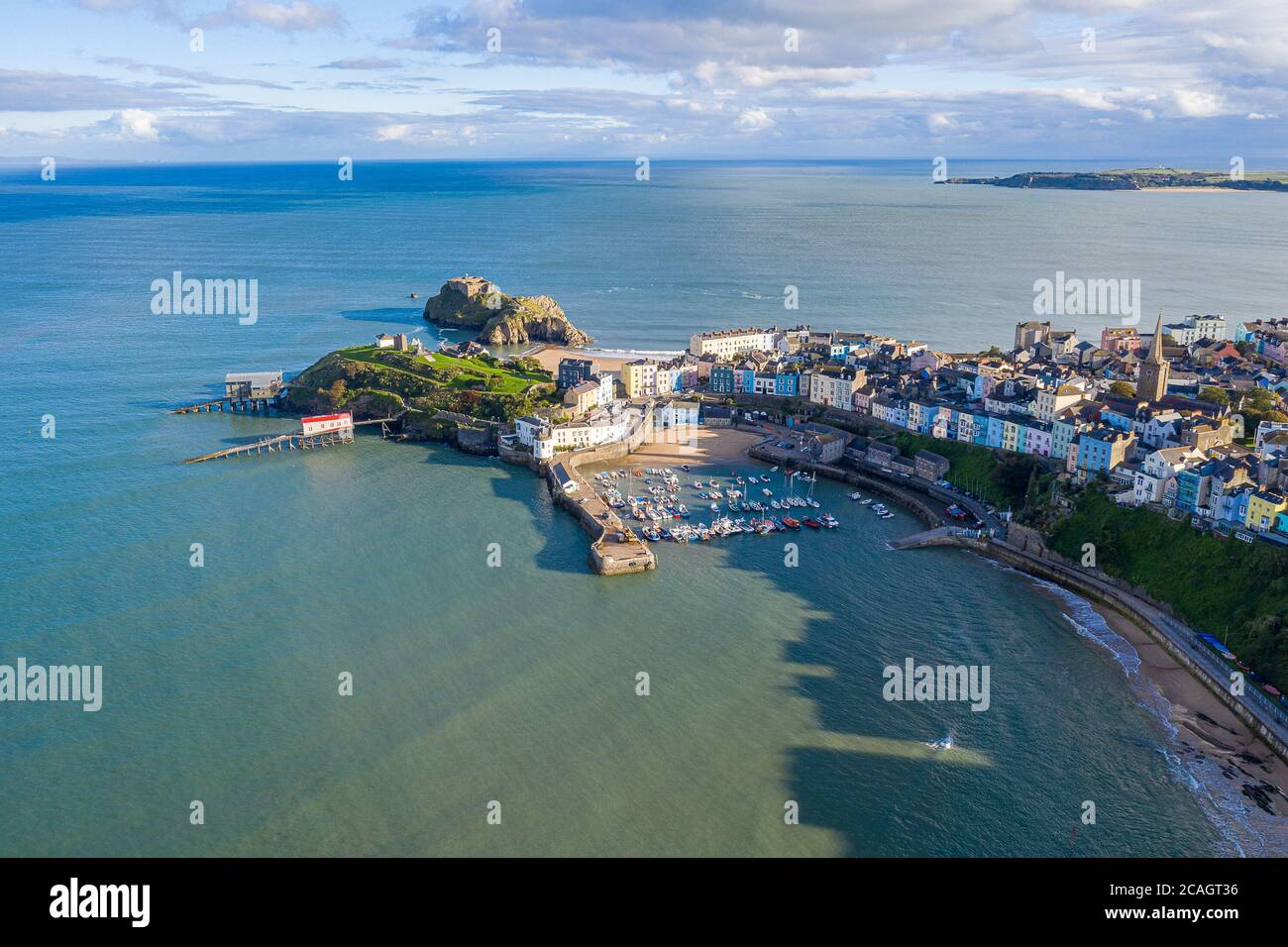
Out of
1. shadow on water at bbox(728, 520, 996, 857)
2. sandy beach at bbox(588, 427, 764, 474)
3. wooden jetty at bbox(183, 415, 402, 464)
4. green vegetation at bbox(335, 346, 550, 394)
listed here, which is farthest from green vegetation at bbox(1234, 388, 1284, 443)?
wooden jetty at bbox(183, 415, 402, 464)

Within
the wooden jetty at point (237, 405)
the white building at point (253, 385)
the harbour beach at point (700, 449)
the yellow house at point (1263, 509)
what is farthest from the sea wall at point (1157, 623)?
the white building at point (253, 385)

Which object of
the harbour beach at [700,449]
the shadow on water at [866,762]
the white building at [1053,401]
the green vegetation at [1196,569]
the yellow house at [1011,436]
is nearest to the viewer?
the shadow on water at [866,762]

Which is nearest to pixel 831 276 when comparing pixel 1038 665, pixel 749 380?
pixel 749 380

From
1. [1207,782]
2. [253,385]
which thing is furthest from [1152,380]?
→ [253,385]

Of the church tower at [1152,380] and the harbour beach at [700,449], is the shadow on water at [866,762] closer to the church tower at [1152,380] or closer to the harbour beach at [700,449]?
the harbour beach at [700,449]

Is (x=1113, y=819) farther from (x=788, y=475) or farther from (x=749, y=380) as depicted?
(x=749, y=380)

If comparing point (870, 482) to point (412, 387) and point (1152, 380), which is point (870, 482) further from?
point (412, 387)

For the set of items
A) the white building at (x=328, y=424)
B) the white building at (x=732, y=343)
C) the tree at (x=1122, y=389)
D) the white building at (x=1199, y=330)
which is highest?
the white building at (x=1199, y=330)

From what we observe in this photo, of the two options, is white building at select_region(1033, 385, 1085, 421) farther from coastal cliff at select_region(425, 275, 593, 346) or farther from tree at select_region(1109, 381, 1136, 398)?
coastal cliff at select_region(425, 275, 593, 346)
